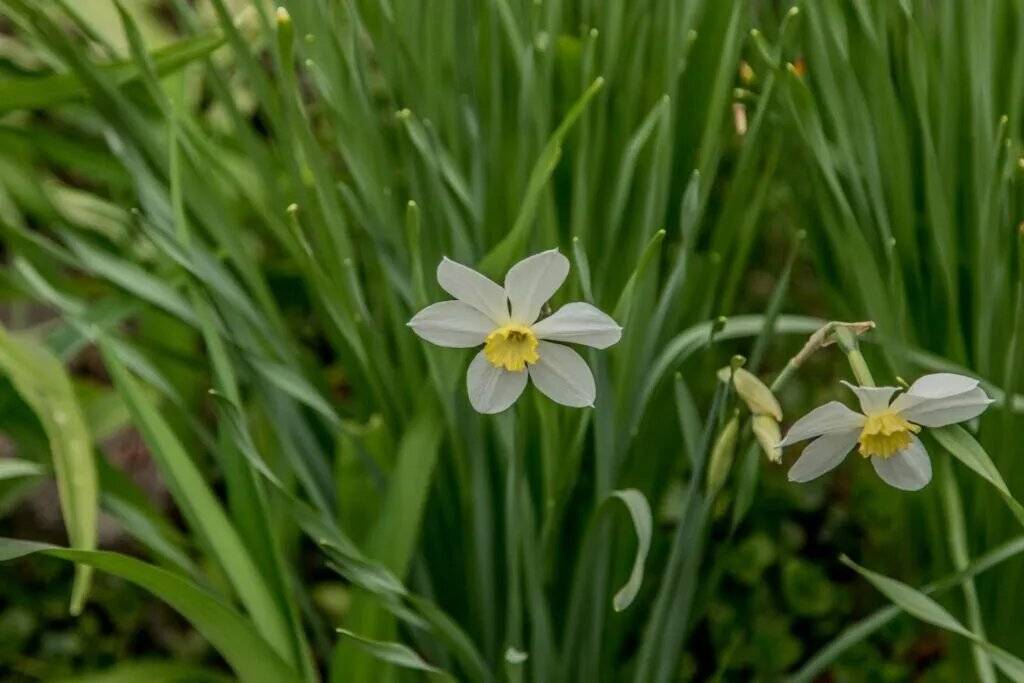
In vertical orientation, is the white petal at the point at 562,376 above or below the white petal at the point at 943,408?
above

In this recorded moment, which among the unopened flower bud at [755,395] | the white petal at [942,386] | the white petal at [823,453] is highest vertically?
→ the white petal at [942,386]

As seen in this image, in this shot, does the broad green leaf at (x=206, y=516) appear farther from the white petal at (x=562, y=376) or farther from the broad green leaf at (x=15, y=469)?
the white petal at (x=562, y=376)

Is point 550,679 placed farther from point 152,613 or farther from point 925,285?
point 152,613

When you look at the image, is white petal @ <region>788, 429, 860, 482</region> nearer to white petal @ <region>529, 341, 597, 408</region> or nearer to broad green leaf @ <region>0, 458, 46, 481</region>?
white petal @ <region>529, 341, 597, 408</region>

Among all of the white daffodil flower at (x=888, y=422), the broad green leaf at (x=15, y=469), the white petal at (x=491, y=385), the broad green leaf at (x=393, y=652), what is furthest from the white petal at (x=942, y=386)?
the broad green leaf at (x=15, y=469)

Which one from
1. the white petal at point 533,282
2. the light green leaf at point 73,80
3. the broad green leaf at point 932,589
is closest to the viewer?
the white petal at point 533,282

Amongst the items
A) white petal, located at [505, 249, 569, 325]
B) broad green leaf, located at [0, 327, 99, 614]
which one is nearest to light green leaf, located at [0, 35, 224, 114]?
broad green leaf, located at [0, 327, 99, 614]
